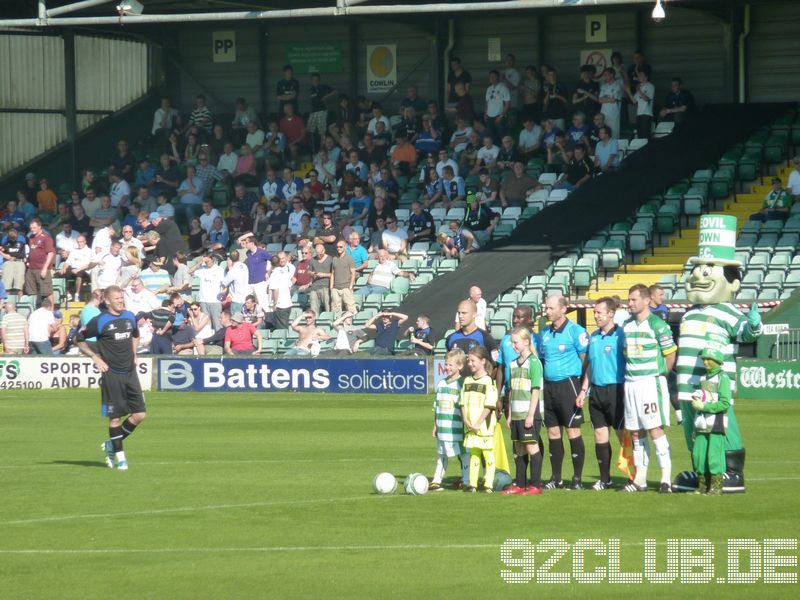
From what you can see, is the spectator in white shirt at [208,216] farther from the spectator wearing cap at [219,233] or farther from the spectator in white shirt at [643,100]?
the spectator in white shirt at [643,100]

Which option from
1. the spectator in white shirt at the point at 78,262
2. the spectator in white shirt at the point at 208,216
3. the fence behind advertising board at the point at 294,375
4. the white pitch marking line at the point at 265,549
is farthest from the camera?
the spectator in white shirt at the point at 208,216

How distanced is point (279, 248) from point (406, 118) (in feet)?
15.1

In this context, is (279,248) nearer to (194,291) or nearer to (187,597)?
(194,291)

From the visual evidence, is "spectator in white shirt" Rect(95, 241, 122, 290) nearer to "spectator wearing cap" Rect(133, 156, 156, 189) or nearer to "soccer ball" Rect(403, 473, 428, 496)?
"spectator wearing cap" Rect(133, 156, 156, 189)

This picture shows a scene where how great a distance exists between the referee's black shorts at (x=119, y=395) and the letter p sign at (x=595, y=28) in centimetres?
2171

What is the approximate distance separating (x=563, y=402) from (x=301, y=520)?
294 cm

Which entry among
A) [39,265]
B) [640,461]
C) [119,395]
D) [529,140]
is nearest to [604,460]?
[640,461]

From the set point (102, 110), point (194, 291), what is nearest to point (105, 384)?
point (194, 291)

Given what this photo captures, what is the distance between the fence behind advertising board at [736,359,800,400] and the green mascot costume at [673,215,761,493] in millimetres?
10900

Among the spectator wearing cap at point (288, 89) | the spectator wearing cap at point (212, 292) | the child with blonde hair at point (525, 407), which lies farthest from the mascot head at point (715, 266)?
the spectator wearing cap at point (288, 89)

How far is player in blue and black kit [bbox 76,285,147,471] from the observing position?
1591 cm

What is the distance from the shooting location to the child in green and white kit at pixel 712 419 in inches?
508

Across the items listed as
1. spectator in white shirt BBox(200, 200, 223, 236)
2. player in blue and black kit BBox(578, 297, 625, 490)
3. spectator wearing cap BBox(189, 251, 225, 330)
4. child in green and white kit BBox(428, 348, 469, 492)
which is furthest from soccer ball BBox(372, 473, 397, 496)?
spectator in white shirt BBox(200, 200, 223, 236)

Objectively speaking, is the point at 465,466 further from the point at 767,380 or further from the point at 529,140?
the point at 529,140
